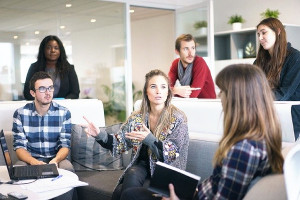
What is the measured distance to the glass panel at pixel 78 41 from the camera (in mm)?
5520

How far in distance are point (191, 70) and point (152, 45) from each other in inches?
199

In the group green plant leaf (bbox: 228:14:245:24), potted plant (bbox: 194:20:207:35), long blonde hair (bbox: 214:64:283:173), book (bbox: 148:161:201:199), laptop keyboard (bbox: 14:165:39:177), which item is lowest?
laptop keyboard (bbox: 14:165:39:177)

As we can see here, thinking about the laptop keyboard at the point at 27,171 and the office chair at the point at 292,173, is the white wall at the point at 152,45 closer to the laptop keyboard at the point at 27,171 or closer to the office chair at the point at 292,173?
the laptop keyboard at the point at 27,171

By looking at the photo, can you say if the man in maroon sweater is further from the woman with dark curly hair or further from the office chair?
the office chair

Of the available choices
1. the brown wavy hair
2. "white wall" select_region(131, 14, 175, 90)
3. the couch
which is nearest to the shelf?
"white wall" select_region(131, 14, 175, 90)

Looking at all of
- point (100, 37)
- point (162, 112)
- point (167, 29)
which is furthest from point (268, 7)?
point (162, 112)

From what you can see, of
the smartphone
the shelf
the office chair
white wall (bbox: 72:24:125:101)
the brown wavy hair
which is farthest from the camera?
the shelf

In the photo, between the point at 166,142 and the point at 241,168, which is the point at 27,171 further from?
the point at 241,168

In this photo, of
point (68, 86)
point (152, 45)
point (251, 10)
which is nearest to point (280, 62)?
point (68, 86)

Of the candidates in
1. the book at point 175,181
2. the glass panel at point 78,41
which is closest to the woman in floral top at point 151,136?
the book at point 175,181

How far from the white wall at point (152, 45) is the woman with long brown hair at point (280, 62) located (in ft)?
13.9

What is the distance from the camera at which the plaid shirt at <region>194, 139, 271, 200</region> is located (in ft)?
5.21

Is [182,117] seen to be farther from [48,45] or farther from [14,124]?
[48,45]

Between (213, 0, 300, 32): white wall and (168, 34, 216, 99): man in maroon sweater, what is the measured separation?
342 centimetres
